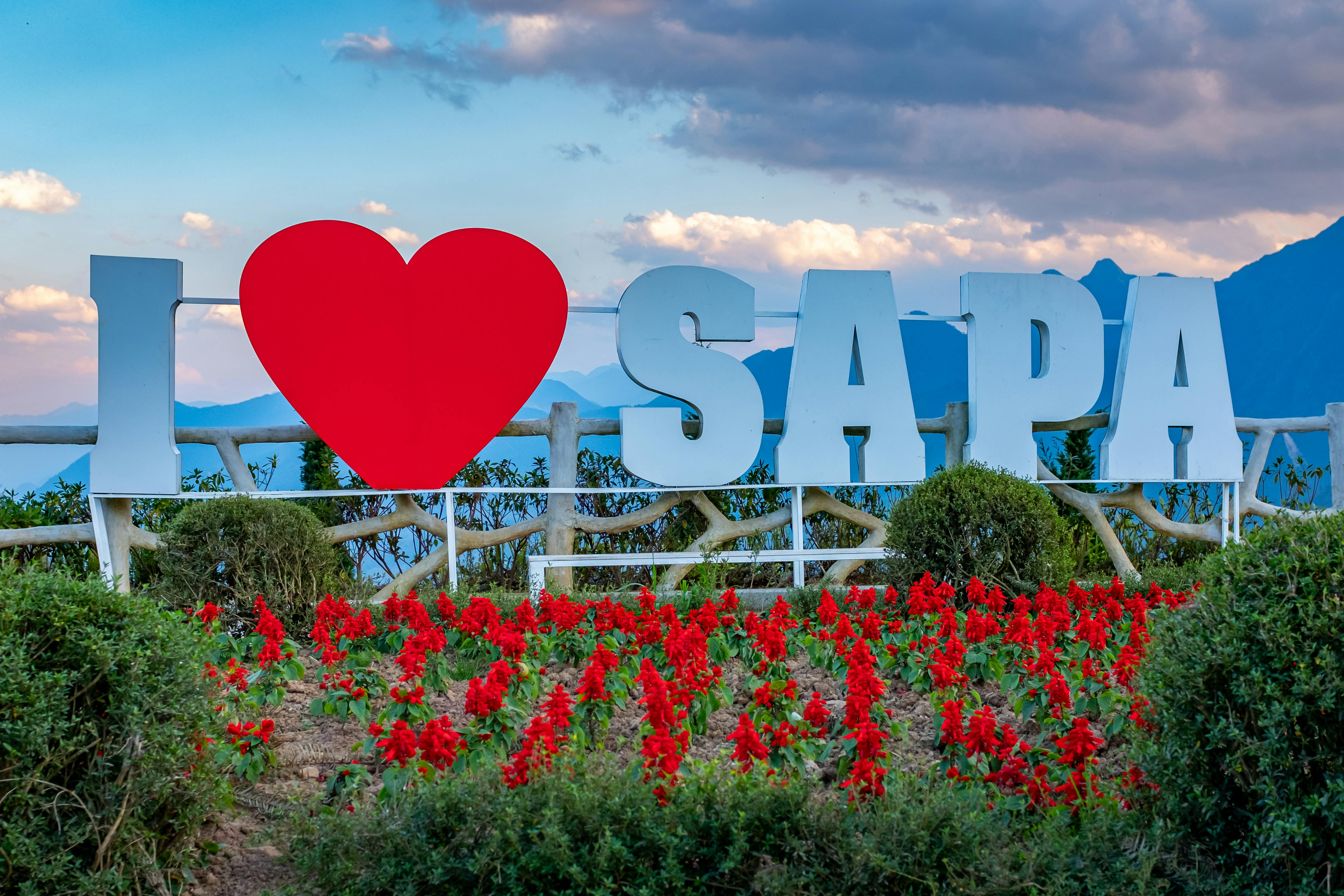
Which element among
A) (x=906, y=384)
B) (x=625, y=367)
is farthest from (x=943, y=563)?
(x=625, y=367)

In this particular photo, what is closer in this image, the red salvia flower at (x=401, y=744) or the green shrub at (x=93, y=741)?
the green shrub at (x=93, y=741)

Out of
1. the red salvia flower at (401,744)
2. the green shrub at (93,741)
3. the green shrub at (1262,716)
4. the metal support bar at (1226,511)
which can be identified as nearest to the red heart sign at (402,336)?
the green shrub at (93,741)

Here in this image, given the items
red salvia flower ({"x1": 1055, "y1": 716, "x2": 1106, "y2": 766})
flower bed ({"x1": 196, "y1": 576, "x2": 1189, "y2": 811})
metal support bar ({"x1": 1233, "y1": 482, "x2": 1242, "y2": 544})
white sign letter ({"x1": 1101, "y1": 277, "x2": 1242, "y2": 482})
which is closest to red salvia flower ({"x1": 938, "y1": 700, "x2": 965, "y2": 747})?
flower bed ({"x1": 196, "y1": 576, "x2": 1189, "y2": 811})

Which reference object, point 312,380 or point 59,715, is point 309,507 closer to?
point 312,380

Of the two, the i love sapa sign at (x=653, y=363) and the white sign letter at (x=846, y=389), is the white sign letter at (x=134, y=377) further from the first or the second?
the white sign letter at (x=846, y=389)

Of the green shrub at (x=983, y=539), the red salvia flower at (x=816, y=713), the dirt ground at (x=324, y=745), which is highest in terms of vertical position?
the green shrub at (x=983, y=539)

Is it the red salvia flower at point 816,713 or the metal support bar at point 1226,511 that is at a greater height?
the metal support bar at point 1226,511

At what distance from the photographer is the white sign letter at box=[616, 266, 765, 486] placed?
7.95 m

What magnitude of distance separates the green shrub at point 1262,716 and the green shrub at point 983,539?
3.24m

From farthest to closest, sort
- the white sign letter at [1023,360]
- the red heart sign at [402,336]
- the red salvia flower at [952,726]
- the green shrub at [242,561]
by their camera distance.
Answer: the white sign letter at [1023,360] → the red heart sign at [402,336] → the green shrub at [242,561] → the red salvia flower at [952,726]

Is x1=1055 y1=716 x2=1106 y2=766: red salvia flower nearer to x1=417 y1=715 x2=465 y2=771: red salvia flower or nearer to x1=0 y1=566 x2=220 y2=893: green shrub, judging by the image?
x1=417 y1=715 x2=465 y2=771: red salvia flower

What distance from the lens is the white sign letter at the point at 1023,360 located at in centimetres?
850

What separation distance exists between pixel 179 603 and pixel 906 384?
19.5 feet

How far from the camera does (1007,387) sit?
8.55 meters
